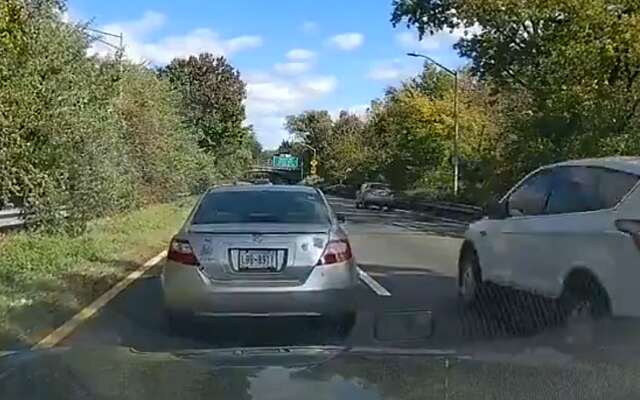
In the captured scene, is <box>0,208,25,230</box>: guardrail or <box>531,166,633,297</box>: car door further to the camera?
<box>0,208,25,230</box>: guardrail

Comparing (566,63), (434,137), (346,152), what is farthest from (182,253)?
(346,152)

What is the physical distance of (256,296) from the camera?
359 inches

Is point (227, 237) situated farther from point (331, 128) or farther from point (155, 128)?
point (331, 128)

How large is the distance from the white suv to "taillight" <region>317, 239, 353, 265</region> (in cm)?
165

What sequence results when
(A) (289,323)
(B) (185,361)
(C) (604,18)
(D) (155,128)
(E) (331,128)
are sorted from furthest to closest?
(E) (331,128), (D) (155,128), (C) (604,18), (A) (289,323), (B) (185,361)

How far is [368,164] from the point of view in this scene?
84.0 meters

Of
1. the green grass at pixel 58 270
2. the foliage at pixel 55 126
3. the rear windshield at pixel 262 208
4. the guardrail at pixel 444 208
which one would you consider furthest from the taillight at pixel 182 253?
Result: the guardrail at pixel 444 208

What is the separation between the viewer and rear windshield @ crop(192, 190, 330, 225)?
9750 millimetres

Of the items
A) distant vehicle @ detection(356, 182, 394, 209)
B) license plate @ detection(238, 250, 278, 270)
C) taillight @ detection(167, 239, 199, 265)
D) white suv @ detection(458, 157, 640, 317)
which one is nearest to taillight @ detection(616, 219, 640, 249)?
white suv @ detection(458, 157, 640, 317)

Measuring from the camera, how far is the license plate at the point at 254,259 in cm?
914

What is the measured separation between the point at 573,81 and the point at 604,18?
84.2 inches

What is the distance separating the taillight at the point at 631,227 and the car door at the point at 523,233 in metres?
1.29

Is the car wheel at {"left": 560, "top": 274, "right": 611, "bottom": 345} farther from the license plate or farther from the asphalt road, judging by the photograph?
the license plate

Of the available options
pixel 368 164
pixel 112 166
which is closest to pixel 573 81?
pixel 112 166
